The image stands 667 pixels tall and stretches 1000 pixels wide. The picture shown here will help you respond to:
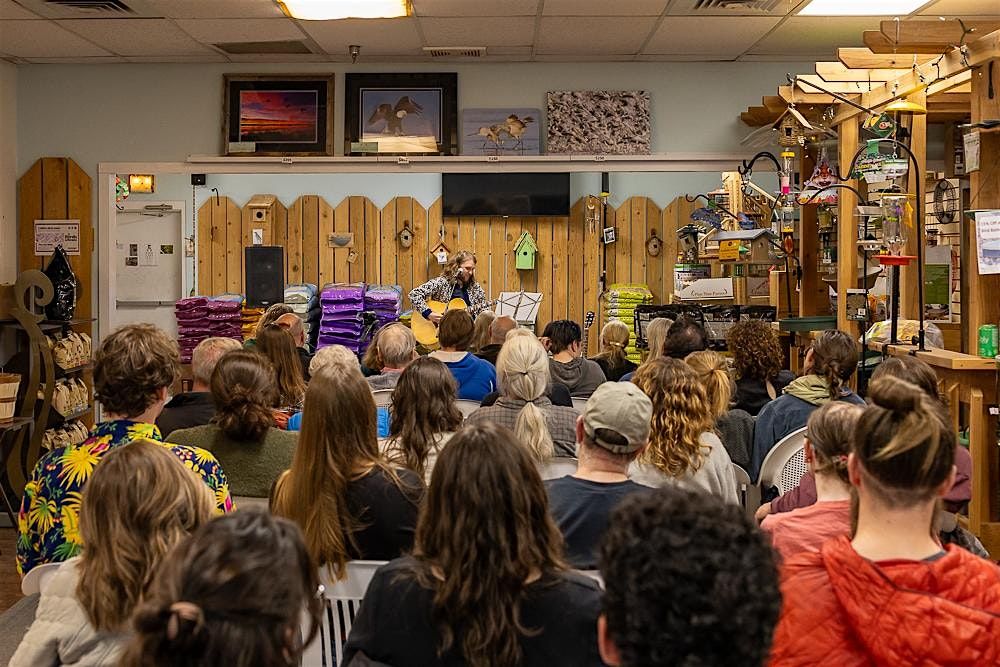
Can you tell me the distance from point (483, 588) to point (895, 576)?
672 mm

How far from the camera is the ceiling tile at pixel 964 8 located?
6.16 metres

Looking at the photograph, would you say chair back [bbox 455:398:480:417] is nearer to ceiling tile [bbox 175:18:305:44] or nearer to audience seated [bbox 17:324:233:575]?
audience seated [bbox 17:324:233:575]

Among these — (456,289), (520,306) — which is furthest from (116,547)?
(520,306)

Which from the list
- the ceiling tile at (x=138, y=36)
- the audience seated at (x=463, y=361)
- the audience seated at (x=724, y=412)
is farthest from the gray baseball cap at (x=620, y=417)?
the ceiling tile at (x=138, y=36)

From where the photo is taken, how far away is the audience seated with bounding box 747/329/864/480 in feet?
13.9

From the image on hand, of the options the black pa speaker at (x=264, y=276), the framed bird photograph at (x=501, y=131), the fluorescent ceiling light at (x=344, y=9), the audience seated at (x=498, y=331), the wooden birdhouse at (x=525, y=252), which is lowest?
the audience seated at (x=498, y=331)

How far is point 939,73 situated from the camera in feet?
16.3

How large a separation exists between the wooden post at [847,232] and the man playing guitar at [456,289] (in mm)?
3160

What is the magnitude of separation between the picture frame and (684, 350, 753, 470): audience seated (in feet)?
13.8

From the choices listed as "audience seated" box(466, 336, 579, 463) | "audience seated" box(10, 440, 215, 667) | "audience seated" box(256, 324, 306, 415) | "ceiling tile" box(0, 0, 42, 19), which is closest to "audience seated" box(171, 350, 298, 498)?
"audience seated" box(466, 336, 579, 463)

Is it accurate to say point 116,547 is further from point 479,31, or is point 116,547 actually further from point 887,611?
point 479,31

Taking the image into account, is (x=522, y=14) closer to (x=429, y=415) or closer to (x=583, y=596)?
(x=429, y=415)

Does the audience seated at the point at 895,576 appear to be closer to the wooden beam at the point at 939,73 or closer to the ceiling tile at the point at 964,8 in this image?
the wooden beam at the point at 939,73

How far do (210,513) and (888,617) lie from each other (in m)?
1.21
